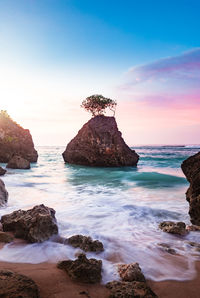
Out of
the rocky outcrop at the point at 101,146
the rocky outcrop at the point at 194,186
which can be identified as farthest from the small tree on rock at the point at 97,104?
the rocky outcrop at the point at 194,186

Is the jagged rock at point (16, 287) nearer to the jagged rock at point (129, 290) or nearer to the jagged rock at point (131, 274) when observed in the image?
the jagged rock at point (129, 290)

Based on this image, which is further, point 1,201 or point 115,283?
point 1,201

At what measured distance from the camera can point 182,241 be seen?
4715 mm

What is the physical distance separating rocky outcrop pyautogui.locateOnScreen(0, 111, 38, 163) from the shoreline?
1175 inches

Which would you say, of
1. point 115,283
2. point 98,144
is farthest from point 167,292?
point 98,144

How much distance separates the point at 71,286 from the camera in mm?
2674

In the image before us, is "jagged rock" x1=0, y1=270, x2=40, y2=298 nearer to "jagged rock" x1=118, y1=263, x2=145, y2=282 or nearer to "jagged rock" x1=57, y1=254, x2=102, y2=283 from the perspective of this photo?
"jagged rock" x1=57, y1=254, x2=102, y2=283

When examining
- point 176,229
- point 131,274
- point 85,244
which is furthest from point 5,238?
point 176,229

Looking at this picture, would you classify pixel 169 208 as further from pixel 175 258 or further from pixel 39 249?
pixel 39 249

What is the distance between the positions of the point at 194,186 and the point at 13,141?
1186 inches

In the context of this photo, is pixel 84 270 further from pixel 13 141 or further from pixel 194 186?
pixel 13 141

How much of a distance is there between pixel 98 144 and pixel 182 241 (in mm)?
21868

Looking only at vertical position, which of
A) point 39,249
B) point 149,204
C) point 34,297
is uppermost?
point 34,297

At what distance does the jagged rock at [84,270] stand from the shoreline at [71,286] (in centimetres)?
7
